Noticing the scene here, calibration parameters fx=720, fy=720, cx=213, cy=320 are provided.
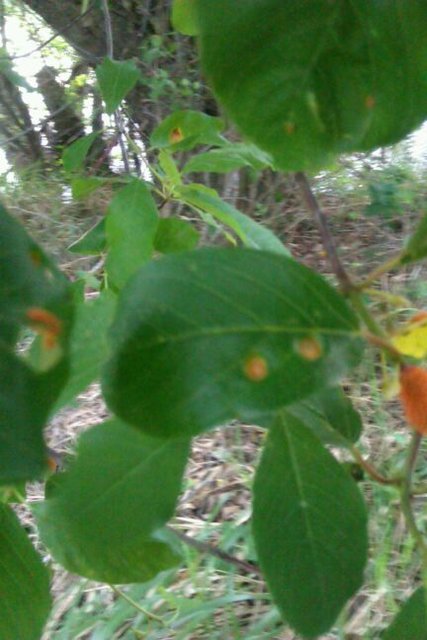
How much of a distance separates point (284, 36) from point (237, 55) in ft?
0.06

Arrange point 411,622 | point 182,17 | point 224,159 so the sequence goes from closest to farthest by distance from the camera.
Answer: point 411,622 → point 182,17 → point 224,159

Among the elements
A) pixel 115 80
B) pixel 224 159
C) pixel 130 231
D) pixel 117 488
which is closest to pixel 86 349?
pixel 117 488

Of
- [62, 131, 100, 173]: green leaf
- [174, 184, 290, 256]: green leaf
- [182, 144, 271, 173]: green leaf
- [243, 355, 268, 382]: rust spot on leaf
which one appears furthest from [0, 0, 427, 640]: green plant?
[62, 131, 100, 173]: green leaf

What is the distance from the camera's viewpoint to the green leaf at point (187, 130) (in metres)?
0.56

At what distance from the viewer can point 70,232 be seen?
202cm

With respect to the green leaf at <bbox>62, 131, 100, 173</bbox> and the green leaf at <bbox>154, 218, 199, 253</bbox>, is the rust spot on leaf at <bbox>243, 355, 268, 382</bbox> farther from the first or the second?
the green leaf at <bbox>62, 131, 100, 173</bbox>

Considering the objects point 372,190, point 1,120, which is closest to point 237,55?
point 372,190

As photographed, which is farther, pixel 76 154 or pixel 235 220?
pixel 76 154

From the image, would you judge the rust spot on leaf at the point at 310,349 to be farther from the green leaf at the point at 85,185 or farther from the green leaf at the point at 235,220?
the green leaf at the point at 85,185

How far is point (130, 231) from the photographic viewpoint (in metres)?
0.45

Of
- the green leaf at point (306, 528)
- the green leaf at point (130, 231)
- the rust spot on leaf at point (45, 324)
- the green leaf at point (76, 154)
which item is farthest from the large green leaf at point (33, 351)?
the green leaf at point (76, 154)

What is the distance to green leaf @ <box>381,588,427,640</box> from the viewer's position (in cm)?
30

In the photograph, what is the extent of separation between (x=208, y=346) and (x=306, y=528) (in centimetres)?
11

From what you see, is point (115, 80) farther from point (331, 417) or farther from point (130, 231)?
point (331, 417)
